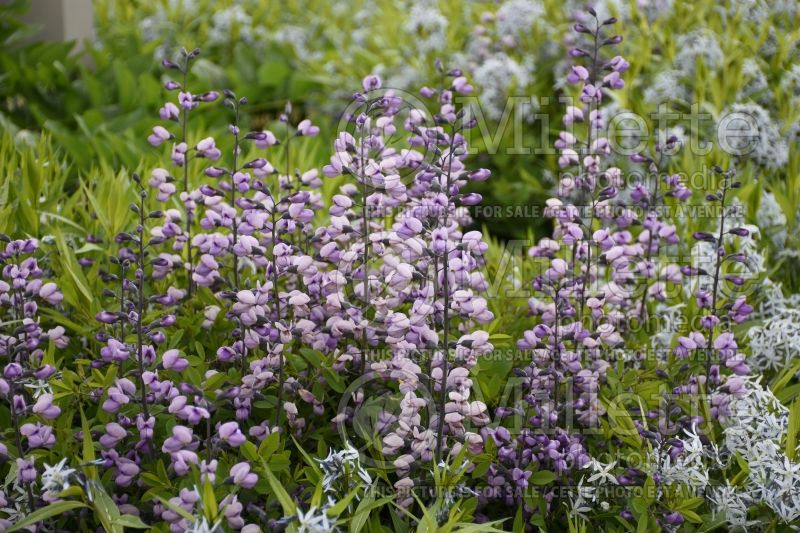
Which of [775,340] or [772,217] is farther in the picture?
[772,217]

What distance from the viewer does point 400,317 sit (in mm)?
2301

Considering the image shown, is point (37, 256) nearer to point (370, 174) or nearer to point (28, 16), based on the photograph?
point (370, 174)

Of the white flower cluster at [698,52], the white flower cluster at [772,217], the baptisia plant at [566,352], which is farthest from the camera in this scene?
the white flower cluster at [698,52]

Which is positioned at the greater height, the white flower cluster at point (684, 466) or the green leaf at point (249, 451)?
the green leaf at point (249, 451)

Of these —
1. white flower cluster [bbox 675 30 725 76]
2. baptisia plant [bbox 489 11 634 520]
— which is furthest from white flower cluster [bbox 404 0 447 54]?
baptisia plant [bbox 489 11 634 520]

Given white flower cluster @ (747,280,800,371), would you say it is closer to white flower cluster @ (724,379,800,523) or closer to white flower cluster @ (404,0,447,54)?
white flower cluster @ (724,379,800,523)

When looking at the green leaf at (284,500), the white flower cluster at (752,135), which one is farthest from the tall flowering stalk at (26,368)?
the white flower cluster at (752,135)

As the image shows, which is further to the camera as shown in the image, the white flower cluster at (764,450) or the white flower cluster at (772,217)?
the white flower cluster at (772,217)

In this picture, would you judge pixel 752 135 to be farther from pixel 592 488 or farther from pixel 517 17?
pixel 592 488

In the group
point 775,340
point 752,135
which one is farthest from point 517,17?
point 775,340

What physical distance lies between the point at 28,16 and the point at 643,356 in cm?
503

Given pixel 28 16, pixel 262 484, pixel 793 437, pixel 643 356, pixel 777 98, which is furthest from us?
pixel 28 16

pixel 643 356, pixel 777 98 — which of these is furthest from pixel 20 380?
pixel 777 98

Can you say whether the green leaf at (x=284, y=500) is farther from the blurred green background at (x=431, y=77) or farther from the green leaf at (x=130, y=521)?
the blurred green background at (x=431, y=77)
